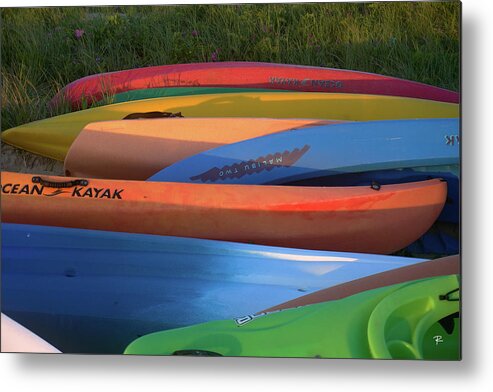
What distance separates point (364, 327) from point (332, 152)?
645 mm

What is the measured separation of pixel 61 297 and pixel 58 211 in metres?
0.33

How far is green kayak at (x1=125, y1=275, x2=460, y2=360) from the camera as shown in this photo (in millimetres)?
3168

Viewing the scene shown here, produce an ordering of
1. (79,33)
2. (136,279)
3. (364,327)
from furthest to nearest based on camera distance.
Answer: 1. (79,33)
2. (136,279)
3. (364,327)

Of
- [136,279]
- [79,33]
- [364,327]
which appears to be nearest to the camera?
[364,327]

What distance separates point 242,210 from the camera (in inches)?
128

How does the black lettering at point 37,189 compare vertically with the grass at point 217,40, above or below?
below

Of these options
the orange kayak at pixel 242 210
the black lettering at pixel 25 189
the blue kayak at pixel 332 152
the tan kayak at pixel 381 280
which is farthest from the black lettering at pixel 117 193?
the tan kayak at pixel 381 280

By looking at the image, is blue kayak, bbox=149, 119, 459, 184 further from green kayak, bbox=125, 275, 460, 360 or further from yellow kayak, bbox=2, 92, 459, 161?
green kayak, bbox=125, 275, 460, 360

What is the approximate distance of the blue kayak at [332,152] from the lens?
10.5 ft

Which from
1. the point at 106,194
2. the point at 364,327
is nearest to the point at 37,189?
the point at 106,194

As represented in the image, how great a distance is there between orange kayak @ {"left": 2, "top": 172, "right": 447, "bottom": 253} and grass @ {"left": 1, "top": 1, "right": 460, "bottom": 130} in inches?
13.4

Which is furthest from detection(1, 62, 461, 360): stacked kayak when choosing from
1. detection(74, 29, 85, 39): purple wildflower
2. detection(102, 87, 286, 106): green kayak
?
detection(74, 29, 85, 39): purple wildflower

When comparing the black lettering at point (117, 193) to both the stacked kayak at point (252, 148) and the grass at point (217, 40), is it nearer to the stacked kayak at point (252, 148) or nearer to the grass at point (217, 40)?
the stacked kayak at point (252, 148)

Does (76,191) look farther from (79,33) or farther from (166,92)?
(79,33)
